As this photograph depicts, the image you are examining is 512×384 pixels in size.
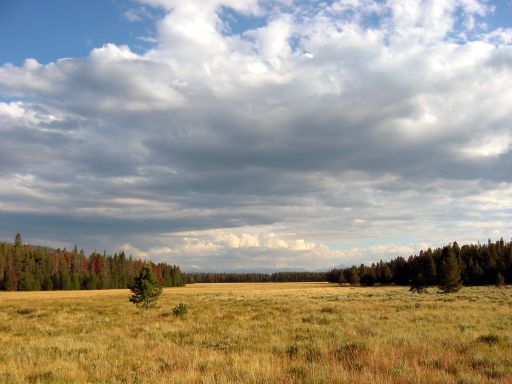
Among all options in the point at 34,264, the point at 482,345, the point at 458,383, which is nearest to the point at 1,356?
the point at 458,383

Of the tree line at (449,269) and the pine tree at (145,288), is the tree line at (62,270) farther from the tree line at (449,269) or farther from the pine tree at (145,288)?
the pine tree at (145,288)

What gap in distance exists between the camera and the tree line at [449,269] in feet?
196

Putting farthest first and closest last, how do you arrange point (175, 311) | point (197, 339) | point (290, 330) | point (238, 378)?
1. point (175, 311)
2. point (290, 330)
3. point (197, 339)
4. point (238, 378)

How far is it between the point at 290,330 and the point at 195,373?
8746 mm

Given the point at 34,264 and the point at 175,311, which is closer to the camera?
the point at 175,311

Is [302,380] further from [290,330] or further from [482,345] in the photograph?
[290,330]

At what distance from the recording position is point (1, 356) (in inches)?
485

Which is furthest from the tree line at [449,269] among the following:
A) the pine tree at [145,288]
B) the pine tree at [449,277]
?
the pine tree at [145,288]

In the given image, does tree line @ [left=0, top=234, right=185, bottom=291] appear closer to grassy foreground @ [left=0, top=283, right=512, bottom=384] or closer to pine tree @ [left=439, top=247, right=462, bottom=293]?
pine tree @ [left=439, top=247, right=462, bottom=293]

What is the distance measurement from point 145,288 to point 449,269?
3870cm

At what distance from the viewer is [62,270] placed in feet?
381

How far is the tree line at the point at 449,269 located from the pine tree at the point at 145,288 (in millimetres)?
37332

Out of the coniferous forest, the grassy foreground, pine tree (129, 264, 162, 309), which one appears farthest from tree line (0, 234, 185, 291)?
the grassy foreground

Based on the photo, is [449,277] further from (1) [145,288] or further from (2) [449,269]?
(1) [145,288]
